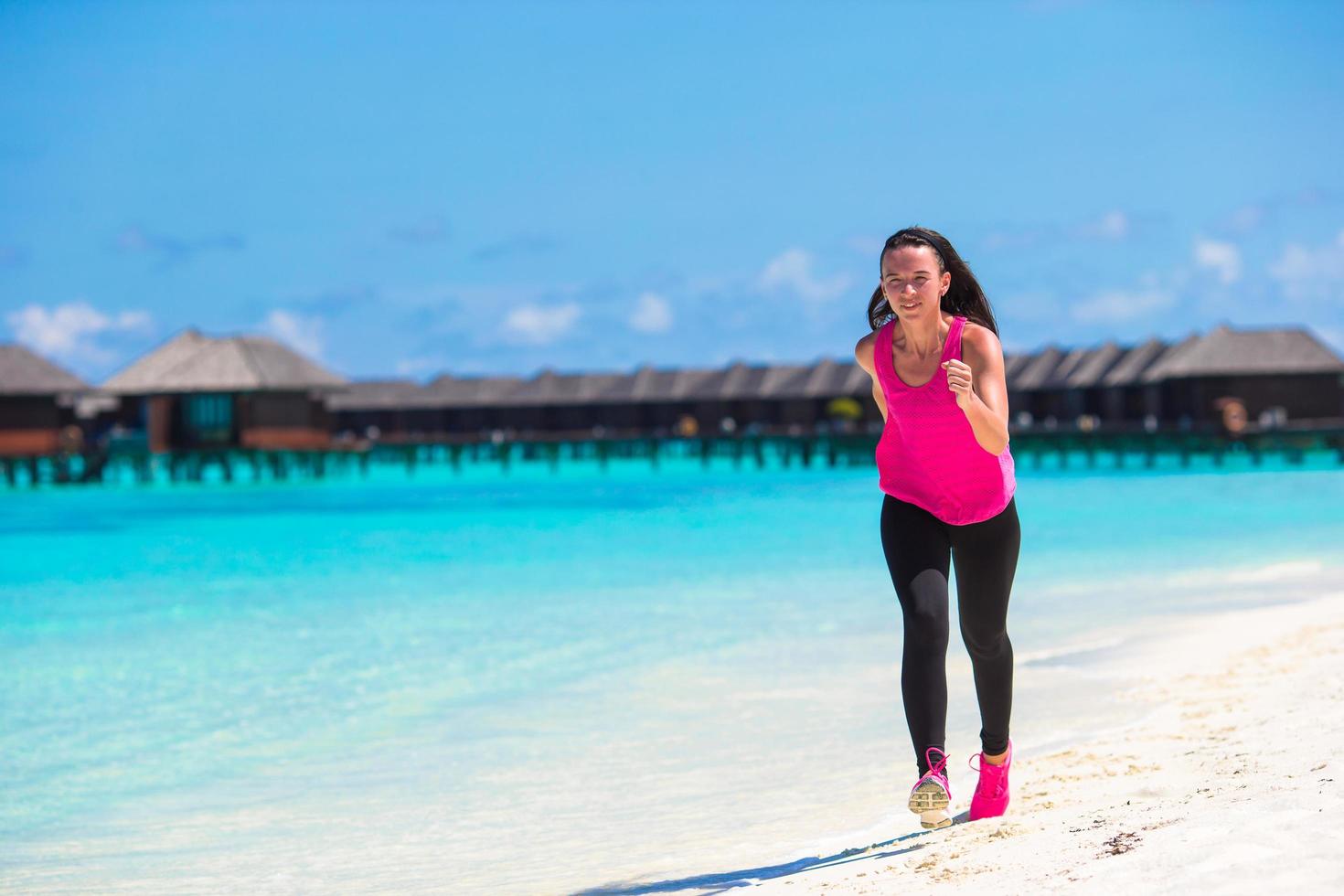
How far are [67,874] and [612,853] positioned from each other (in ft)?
6.34

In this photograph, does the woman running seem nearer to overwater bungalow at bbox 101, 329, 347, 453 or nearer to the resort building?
overwater bungalow at bbox 101, 329, 347, 453

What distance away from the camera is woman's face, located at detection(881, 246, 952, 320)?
3.30 metres

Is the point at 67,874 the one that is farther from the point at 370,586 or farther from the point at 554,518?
the point at 554,518

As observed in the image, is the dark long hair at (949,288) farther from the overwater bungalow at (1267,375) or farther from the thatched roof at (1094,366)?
A: the thatched roof at (1094,366)

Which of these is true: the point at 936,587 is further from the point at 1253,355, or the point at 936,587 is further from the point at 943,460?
the point at 1253,355

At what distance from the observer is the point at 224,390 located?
43625mm

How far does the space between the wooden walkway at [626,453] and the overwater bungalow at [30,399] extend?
0.58 metres

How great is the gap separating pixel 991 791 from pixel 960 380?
3.82 feet

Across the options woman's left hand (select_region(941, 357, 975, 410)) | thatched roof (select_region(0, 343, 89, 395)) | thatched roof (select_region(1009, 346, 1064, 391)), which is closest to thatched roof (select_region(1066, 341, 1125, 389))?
thatched roof (select_region(1009, 346, 1064, 391))

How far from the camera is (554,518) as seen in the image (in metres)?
28.9

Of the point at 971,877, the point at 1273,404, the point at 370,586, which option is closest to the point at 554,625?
the point at 370,586

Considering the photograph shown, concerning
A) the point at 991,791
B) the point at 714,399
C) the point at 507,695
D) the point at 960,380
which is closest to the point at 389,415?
the point at 714,399

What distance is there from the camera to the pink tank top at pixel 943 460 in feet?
10.7

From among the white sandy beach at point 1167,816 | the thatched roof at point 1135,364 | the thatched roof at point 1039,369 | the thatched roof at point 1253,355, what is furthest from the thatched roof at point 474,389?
the white sandy beach at point 1167,816
